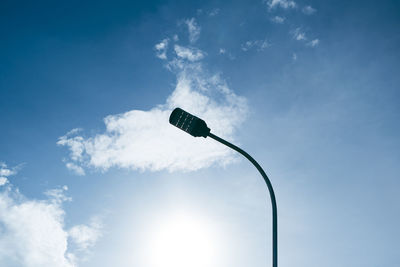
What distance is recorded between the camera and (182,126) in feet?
15.9

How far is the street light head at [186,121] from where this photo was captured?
4.82 m

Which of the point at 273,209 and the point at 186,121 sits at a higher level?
the point at 186,121

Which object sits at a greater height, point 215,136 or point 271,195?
point 215,136

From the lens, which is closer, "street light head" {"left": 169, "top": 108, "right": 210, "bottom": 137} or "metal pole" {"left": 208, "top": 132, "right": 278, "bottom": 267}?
"metal pole" {"left": 208, "top": 132, "right": 278, "bottom": 267}

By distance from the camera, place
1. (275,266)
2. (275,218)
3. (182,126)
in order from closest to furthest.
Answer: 1. (275,266)
2. (275,218)
3. (182,126)

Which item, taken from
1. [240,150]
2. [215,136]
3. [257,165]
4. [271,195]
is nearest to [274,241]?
[271,195]

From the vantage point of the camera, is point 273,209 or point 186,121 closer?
point 273,209

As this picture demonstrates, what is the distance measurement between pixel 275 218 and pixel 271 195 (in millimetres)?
438

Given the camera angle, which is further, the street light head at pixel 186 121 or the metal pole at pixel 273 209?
the street light head at pixel 186 121

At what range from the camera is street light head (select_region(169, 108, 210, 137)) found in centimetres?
482

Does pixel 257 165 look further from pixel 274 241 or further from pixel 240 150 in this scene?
pixel 274 241

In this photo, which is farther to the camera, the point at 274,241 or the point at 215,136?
the point at 215,136

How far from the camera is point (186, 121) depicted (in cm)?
485

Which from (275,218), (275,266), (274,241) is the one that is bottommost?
(275,266)
